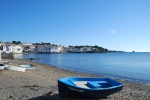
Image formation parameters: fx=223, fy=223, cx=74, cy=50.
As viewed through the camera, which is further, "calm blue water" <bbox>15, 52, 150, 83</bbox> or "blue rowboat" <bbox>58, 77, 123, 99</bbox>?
"calm blue water" <bbox>15, 52, 150, 83</bbox>

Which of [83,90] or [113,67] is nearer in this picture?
[83,90]

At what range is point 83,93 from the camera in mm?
12164

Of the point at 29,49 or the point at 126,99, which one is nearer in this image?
the point at 126,99

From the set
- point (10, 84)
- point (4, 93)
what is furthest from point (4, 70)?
point (4, 93)

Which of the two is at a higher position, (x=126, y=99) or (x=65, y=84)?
(x=65, y=84)

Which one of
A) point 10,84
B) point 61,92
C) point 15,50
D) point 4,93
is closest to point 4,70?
point 10,84

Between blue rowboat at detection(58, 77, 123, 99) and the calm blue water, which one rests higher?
blue rowboat at detection(58, 77, 123, 99)

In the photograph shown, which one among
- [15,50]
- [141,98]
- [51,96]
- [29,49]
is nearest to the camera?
[51,96]

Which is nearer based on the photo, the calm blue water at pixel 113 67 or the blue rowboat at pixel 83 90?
the blue rowboat at pixel 83 90

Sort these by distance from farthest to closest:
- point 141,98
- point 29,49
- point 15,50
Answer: point 29,49 < point 15,50 < point 141,98

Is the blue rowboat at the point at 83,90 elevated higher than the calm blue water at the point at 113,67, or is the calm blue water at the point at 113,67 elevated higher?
the blue rowboat at the point at 83,90

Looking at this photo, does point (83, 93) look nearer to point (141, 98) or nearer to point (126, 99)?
point (126, 99)

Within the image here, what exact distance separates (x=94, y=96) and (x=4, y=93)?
5294 millimetres

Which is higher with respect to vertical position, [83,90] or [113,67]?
[83,90]
